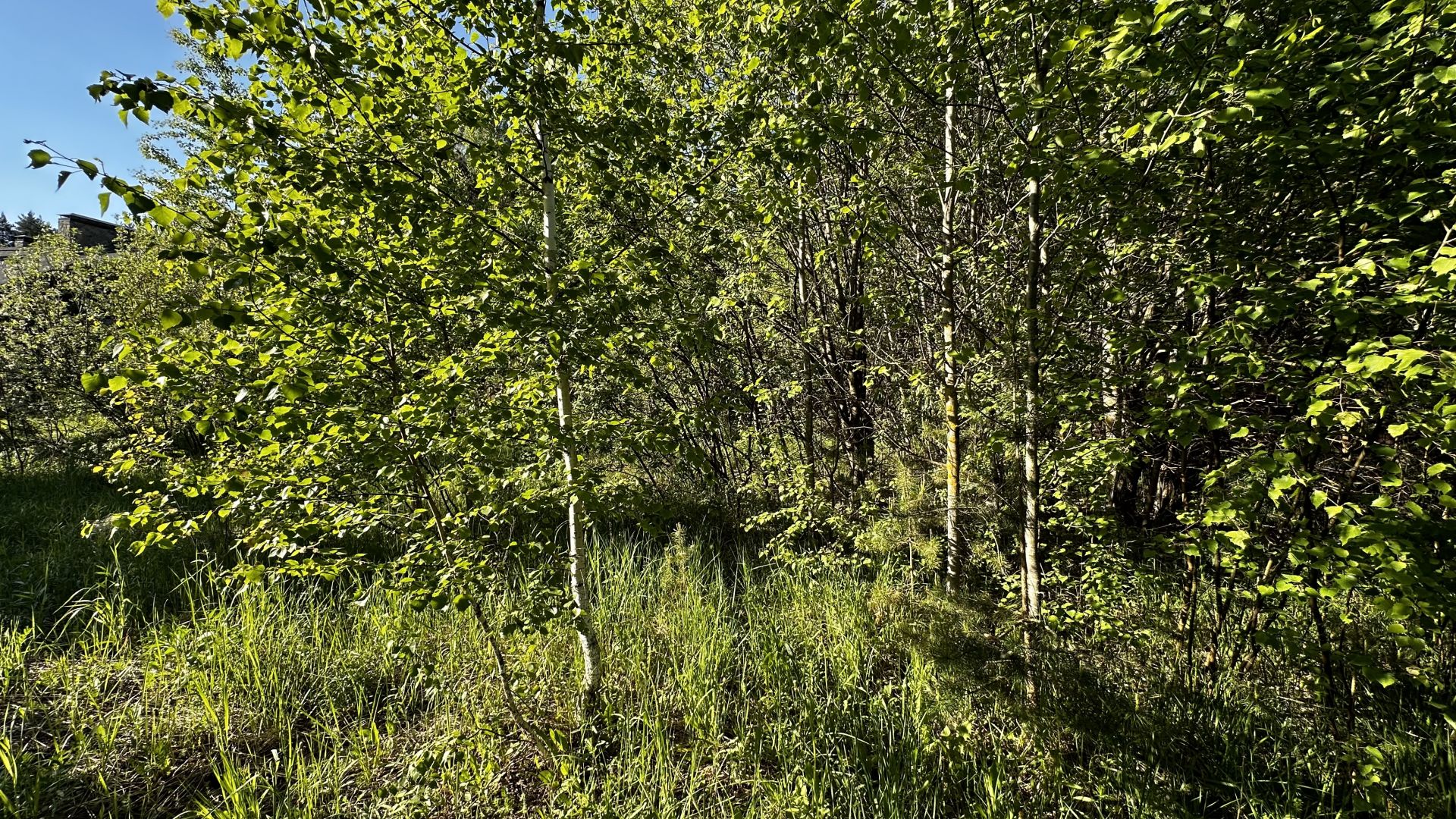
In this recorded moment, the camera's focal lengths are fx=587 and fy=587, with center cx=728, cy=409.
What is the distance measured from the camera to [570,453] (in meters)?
2.39

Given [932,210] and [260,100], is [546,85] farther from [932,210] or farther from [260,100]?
[932,210]

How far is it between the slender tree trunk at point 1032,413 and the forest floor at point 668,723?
3.7 inches

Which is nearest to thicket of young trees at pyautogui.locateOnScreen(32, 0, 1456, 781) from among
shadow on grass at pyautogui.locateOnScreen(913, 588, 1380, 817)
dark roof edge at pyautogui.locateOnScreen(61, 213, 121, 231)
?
shadow on grass at pyautogui.locateOnScreen(913, 588, 1380, 817)

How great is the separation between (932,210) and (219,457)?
481 centimetres

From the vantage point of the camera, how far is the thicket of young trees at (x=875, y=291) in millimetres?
1699

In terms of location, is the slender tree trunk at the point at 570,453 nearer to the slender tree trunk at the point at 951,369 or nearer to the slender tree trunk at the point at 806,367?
the slender tree trunk at the point at 951,369

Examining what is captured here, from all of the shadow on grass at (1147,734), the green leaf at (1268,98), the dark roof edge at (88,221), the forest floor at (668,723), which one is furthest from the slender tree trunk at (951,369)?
the dark roof edge at (88,221)

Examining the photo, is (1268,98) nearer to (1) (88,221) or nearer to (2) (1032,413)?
(2) (1032,413)

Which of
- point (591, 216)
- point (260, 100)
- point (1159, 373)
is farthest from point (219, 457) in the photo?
point (1159, 373)

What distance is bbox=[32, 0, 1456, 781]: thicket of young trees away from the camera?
5.57 feet

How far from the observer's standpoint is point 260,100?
7.44 feet

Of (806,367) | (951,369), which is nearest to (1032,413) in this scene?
(951,369)

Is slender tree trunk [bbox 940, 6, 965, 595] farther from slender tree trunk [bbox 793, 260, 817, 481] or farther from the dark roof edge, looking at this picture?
the dark roof edge

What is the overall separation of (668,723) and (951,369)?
8.23 ft
